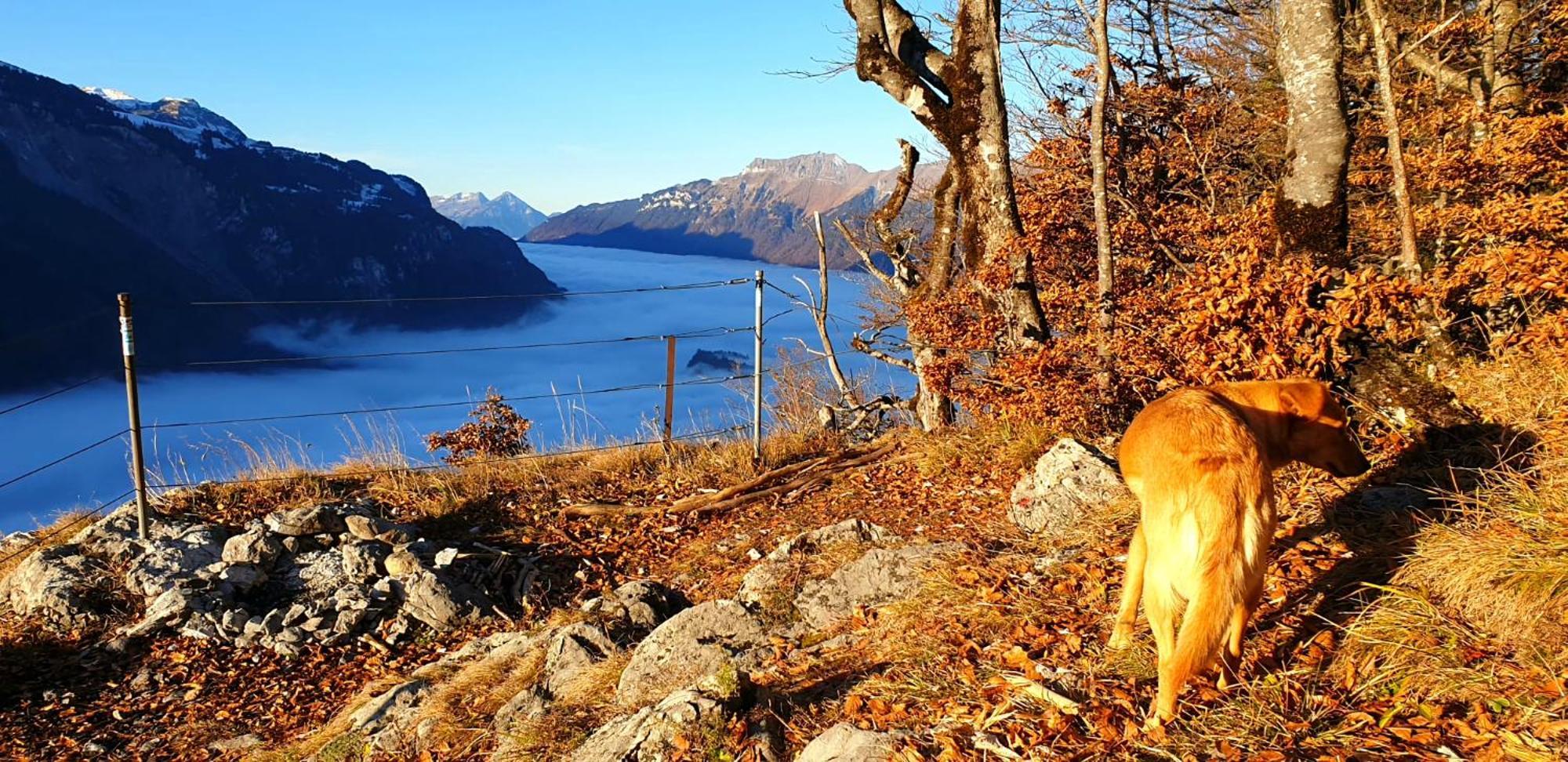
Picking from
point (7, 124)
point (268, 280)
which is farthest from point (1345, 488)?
point (7, 124)

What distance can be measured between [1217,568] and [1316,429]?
105 cm

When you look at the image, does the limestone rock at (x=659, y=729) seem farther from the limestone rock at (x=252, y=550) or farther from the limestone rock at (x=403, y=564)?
the limestone rock at (x=252, y=550)

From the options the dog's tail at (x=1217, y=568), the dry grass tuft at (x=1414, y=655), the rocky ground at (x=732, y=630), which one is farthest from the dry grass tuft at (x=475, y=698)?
the dry grass tuft at (x=1414, y=655)

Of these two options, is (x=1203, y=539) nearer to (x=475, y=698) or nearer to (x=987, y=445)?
(x=475, y=698)

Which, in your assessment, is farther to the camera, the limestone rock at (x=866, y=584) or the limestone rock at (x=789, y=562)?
the limestone rock at (x=789, y=562)

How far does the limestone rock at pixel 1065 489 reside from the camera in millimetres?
4734

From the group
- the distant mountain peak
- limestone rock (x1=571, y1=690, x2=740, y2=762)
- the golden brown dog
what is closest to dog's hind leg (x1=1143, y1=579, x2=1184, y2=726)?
the golden brown dog

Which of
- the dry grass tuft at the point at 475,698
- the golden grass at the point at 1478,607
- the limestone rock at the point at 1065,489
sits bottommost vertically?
the dry grass tuft at the point at 475,698

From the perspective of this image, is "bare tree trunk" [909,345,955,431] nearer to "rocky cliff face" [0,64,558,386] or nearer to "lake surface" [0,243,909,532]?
"lake surface" [0,243,909,532]

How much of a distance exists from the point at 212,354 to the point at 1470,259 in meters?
149

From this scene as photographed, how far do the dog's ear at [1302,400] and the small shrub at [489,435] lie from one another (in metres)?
8.16

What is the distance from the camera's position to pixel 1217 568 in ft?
7.73

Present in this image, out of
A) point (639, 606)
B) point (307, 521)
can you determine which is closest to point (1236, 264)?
point (639, 606)

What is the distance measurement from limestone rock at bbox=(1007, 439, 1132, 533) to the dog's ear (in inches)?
65.9
